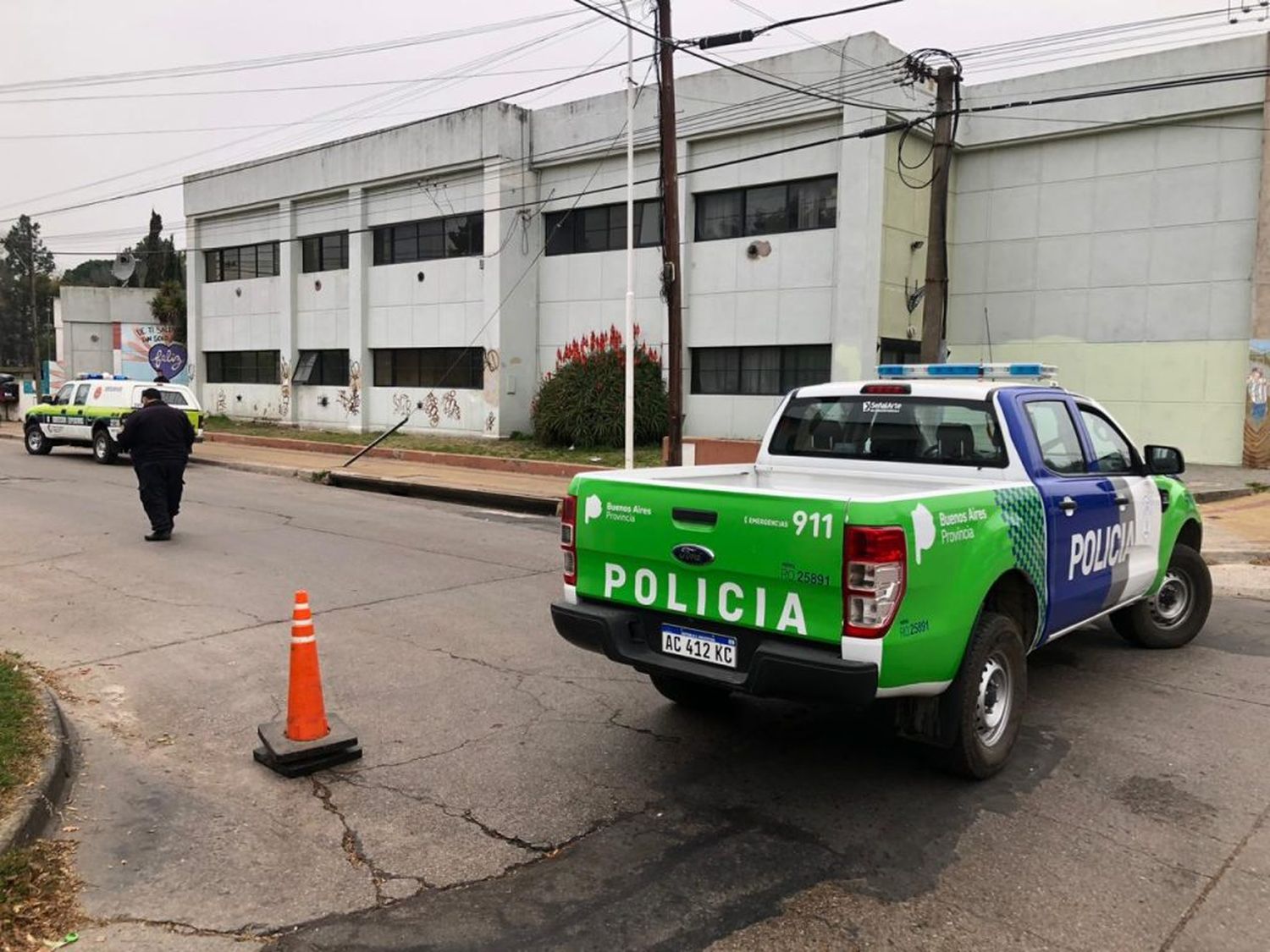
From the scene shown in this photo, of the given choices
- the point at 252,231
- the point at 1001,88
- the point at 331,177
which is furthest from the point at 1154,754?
the point at 252,231

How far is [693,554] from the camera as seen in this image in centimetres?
432

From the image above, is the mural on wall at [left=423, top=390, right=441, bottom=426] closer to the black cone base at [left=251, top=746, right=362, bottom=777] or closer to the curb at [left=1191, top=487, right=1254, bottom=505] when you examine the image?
the curb at [left=1191, top=487, right=1254, bottom=505]

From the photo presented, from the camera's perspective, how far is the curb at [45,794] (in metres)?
3.80

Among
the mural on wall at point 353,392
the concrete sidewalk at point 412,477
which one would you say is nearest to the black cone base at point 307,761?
the concrete sidewalk at point 412,477

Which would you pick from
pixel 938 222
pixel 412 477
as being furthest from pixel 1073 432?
pixel 412 477

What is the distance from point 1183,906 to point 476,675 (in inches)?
160

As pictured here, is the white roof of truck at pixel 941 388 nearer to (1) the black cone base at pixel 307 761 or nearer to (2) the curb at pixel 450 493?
(1) the black cone base at pixel 307 761

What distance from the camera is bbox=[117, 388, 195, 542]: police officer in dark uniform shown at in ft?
37.0

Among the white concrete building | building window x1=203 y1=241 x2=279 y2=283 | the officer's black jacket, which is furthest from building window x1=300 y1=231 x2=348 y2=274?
the officer's black jacket

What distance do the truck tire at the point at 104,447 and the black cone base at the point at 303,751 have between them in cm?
1835

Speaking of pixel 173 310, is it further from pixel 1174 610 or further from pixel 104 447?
pixel 1174 610

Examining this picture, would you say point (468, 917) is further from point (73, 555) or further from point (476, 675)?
point (73, 555)

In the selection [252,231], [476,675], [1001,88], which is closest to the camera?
[476,675]

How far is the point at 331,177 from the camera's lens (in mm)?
29641
